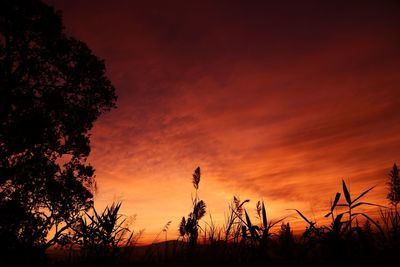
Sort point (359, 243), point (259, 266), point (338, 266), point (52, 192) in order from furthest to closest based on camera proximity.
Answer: point (52, 192), point (359, 243), point (259, 266), point (338, 266)

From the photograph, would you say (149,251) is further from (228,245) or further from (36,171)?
(36,171)

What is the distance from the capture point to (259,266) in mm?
2584

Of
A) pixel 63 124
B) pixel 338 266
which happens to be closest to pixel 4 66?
pixel 63 124

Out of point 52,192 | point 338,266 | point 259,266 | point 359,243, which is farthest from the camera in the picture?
point 52,192

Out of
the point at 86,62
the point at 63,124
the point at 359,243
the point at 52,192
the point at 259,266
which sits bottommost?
the point at 259,266

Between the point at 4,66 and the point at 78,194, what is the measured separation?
6941 millimetres

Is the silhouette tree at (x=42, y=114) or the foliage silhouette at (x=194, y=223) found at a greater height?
the silhouette tree at (x=42, y=114)

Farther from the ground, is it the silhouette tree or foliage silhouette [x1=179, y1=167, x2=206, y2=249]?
the silhouette tree

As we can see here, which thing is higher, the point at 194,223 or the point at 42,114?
the point at 42,114

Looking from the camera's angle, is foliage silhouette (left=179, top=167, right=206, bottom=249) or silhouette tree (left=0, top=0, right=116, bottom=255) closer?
foliage silhouette (left=179, top=167, right=206, bottom=249)

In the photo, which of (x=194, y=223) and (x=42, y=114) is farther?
(x=42, y=114)

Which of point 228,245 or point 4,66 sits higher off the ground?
point 4,66

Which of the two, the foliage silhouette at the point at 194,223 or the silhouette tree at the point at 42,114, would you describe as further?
the silhouette tree at the point at 42,114

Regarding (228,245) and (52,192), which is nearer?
(228,245)
